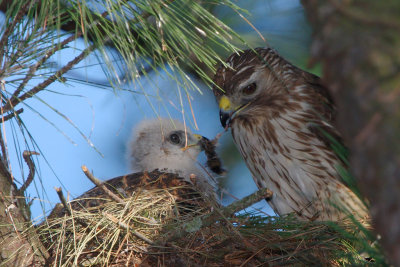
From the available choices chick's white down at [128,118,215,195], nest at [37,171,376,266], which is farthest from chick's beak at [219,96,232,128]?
chick's white down at [128,118,215,195]

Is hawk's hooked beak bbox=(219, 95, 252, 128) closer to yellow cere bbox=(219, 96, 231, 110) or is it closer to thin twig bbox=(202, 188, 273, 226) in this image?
yellow cere bbox=(219, 96, 231, 110)

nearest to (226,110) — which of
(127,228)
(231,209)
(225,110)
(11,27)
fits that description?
(225,110)

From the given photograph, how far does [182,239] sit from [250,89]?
0.93 metres

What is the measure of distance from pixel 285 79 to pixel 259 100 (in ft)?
0.64

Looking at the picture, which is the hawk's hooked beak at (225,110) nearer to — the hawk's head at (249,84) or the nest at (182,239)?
the hawk's head at (249,84)

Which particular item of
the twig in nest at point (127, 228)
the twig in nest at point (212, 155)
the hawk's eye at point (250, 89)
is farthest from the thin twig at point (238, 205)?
the twig in nest at point (212, 155)

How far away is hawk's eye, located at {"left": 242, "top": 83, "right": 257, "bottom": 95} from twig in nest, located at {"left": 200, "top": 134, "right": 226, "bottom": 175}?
771 mm

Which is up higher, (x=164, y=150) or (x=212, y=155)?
(x=164, y=150)

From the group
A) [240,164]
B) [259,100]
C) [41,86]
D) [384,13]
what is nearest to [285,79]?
[259,100]

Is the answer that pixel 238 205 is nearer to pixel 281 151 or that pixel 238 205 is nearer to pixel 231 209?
pixel 231 209

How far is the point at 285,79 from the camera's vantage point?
8.54ft

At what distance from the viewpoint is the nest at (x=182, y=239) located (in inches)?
77.0

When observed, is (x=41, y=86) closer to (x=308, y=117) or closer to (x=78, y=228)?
(x=78, y=228)

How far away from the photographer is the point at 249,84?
2.54 meters
